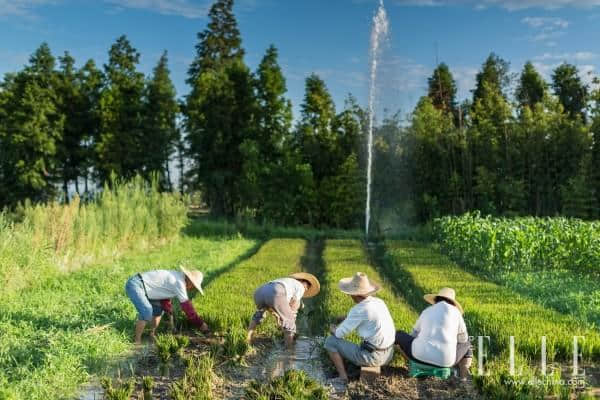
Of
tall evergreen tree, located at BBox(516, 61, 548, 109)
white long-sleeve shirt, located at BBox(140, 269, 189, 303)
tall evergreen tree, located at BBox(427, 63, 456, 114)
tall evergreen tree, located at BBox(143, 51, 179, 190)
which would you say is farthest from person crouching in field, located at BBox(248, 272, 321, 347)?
tall evergreen tree, located at BBox(427, 63, 456, 114)

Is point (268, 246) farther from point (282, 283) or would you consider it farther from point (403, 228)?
point (282, 283)

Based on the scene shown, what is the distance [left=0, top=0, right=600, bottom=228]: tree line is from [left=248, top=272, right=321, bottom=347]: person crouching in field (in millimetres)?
17303

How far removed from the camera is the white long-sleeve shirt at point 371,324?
237 inches

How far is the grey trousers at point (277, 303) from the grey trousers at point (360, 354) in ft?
3.34

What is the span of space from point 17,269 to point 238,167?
19858 mm

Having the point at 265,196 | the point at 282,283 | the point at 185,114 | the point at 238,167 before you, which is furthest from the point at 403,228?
the point at 282,283

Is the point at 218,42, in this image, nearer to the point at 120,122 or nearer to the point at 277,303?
the point at 120,122

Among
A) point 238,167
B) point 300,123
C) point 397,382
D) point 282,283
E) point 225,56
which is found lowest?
point 397,382

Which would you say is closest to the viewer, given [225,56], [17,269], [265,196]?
[17,269]

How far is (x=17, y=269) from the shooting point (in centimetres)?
1021

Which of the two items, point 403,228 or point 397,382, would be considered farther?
point 403,228

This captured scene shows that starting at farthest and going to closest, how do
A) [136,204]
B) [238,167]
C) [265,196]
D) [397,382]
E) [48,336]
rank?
[238,167] → [265,196] → [136,204] → [48,336] → [397,382]

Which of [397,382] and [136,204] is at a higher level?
[136,204]

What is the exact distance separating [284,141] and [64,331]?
21389 mm
